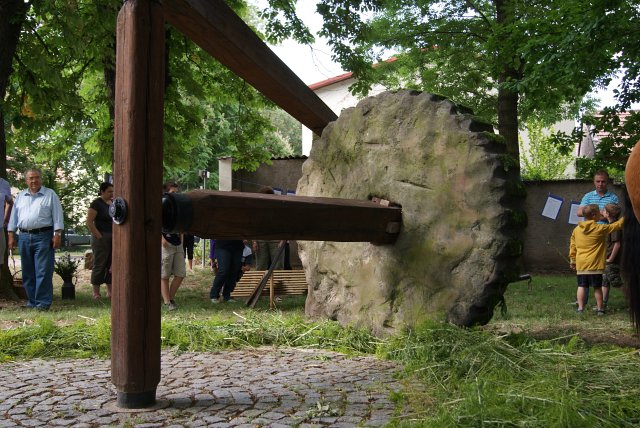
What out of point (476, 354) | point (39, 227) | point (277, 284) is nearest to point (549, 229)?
point (277, 284)

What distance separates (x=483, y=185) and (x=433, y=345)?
3.79 feet

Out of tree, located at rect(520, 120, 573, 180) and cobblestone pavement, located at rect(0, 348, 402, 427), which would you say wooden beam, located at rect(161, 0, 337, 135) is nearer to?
cobblestone pavement, located at rect(0, 348, 402, 427)

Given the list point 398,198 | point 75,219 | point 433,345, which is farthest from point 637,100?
point 75,219

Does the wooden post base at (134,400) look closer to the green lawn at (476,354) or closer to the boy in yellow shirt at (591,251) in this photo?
the green lawn at (476,354)

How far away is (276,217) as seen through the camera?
14.4ft

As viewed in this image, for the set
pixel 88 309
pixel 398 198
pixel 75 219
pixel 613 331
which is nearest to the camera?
pixel 398 198

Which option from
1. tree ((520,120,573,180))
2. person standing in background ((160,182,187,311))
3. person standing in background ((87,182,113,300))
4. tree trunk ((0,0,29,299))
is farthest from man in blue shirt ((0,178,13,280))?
tree ((520,120,573,180))

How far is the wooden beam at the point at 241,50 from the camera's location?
4.20 m

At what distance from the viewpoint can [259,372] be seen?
178 inches

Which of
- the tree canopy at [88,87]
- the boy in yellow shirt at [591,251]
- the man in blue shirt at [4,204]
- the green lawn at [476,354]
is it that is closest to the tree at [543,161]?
the tree canopy at [88,87]

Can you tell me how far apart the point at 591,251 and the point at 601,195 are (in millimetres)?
946

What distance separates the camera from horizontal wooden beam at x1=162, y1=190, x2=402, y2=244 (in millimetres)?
3908

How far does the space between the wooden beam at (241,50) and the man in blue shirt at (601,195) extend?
4390mm

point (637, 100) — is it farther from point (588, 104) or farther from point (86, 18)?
point (588, 104)
